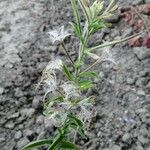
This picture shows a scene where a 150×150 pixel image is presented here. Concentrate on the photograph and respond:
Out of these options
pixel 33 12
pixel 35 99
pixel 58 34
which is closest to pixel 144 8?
pixel 33 12

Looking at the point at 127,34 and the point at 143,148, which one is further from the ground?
the point at 127,34

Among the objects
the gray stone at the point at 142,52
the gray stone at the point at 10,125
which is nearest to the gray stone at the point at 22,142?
the gray stone at the point at 10,125

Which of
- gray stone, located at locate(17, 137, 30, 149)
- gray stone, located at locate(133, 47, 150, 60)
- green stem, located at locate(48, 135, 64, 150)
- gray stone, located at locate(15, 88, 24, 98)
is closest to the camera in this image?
green stem, located at locate(48, 135, 64, 150)

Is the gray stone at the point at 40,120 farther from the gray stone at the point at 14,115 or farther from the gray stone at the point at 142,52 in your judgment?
the gray stone at the point at 142,52

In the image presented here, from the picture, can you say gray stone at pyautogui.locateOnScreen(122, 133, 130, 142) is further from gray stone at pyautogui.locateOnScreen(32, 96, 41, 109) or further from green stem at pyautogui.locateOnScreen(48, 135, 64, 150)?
gray stone at pyautogui.locateOnScreen(32, 96, 41, 109)

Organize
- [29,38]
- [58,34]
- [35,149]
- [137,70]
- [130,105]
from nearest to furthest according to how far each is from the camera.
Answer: [58,34]
[35,149]
[130,105]
[137,70]
[29,38]

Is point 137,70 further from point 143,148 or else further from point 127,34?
point 143,148

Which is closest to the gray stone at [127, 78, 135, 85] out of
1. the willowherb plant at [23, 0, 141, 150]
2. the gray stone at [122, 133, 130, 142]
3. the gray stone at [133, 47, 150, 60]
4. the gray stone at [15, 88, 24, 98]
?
the gray stone at [133, 47, 150, 60]

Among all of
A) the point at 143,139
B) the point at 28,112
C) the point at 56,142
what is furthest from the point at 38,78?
the point at 143,139
